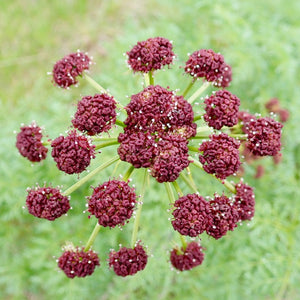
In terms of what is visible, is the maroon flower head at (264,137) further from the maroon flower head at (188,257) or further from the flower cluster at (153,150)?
the maroon flower head at (188,257)

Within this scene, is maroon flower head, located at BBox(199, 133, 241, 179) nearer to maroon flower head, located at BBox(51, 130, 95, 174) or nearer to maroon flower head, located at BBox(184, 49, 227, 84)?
maroon flower head, located at BBox(184, 49, 227, 84)

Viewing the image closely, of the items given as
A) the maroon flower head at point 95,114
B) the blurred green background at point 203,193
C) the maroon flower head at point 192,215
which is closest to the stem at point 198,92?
the maroon flower head at point 95,114

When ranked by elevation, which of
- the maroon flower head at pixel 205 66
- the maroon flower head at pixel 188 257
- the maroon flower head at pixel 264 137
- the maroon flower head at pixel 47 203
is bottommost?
the maroon flower head at pixel 188 257

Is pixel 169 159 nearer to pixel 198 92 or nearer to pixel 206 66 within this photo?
pixel 198 92

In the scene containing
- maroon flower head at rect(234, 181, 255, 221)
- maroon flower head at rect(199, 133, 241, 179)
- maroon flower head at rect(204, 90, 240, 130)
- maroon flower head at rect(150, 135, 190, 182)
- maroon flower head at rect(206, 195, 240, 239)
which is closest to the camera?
maroon flower head at rect(150, 135, 190, 182)

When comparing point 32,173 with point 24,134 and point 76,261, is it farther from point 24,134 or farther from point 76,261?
point 76,261

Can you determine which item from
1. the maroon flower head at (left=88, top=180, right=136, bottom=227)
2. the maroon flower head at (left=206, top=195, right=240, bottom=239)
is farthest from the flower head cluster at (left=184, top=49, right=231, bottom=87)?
the maroon flower head at (left=88, top=180, right=136, bottom=227)
